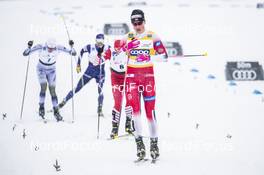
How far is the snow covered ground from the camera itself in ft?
21.2

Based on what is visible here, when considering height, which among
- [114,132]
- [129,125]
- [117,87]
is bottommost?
[114,132]

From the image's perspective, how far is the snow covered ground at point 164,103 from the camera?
6.47 meters

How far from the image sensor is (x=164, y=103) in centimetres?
1016

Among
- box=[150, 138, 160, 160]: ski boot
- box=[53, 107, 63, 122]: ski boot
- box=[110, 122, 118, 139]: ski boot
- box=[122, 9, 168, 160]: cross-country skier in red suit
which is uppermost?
box=[122, 9, 168, 160]: cross-country skier in red suit

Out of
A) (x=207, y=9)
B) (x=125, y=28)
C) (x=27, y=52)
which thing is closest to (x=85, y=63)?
(x=125, y=28)

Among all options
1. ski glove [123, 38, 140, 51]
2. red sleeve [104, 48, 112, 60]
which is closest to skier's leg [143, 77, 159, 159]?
ski glove [123, 38, 140, 51]

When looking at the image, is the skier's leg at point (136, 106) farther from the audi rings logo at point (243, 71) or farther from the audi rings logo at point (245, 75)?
the audi rings logo at point (245, 75)

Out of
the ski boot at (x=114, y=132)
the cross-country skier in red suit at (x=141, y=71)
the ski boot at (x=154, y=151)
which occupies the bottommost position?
the ski boot at (x=154, y=151)

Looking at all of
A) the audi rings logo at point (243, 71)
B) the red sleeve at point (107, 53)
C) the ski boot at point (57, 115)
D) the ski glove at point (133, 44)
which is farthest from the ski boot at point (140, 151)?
the audi rings logo at point (243, 71)

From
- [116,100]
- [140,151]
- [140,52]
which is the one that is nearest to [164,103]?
[116,100]

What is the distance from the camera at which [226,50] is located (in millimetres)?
14203

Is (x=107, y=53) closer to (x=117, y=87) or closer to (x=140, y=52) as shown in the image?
(x=140, y=52)

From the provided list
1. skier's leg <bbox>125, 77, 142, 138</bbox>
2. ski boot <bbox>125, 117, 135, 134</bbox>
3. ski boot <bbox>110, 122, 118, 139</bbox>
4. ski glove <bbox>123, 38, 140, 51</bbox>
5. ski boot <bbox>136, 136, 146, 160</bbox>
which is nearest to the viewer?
ski boot <bbox>136, 136, 146, 160</bbox>

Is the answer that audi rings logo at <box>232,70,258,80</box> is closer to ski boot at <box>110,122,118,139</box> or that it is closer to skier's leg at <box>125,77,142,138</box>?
ski boot at <box>110,122,118,139</box>
